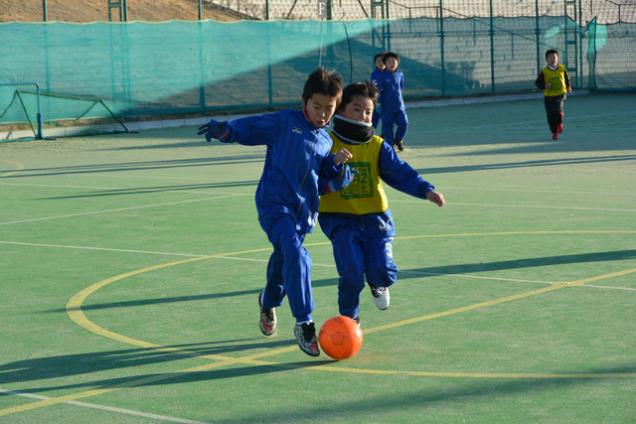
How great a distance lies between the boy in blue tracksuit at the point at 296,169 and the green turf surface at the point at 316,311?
1.36 feet

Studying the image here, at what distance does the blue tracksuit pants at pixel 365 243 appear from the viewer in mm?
7812

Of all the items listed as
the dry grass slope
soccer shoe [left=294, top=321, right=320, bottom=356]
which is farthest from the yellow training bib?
the dry grass slope

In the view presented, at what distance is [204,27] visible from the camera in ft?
108

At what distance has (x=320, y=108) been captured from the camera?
736 centimetres

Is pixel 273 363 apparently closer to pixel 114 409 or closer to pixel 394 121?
pixel 114 409

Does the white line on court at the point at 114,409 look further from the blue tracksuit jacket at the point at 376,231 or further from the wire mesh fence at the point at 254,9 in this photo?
the wire mesh fence at the point at 254,9

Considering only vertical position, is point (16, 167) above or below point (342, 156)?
below

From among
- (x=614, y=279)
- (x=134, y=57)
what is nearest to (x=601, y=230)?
(x=614, y=279)

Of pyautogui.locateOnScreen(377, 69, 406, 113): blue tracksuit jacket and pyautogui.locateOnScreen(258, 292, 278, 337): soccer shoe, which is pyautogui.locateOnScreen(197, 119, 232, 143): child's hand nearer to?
pyautogui.locateOnScreen(258, 292, 278, 337): soccer shoe

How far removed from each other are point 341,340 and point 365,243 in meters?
1.05

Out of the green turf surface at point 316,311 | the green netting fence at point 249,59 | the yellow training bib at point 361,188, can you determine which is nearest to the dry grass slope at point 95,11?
the green netting fence at point 249,59

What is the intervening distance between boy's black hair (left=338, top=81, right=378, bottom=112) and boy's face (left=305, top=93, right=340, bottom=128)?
352 millimetres

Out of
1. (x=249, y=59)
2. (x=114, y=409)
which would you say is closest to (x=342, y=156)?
(x=114, y=409)

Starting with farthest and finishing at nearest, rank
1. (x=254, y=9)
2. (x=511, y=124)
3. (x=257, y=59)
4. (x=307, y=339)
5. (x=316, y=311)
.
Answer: (x=254, y=9) < (x=257, y=59) < (x=511, y=124) < (x=316, y=311) < (x=307, y=339)
